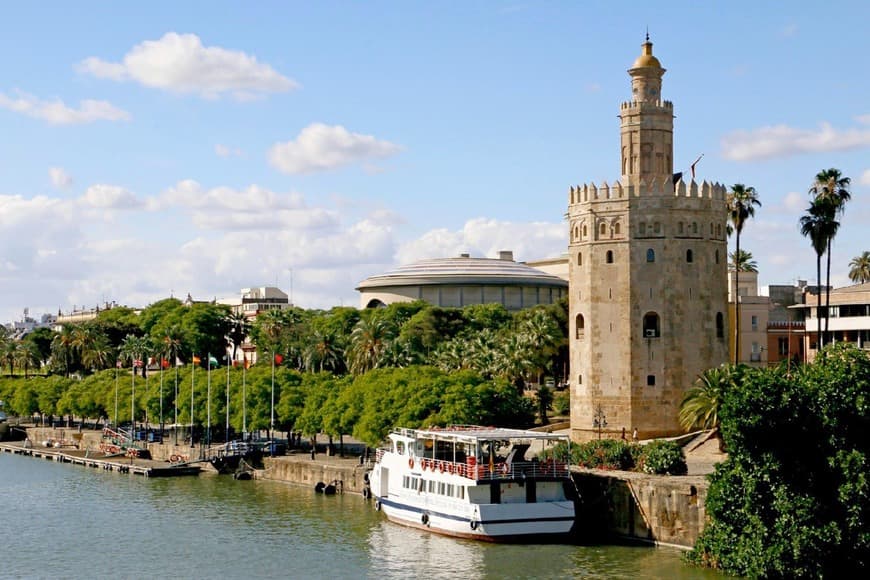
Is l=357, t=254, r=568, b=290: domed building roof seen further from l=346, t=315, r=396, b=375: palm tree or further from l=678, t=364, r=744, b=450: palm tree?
l=678, t=364, r=744, b=450: palm tree

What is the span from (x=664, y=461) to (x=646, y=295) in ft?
52.6

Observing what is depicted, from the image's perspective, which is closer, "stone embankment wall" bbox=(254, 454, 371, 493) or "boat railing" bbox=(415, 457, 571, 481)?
"boat railing" bbox=(415, 457, 571, 481)

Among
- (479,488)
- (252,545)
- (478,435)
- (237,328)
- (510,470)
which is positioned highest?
(237,328)

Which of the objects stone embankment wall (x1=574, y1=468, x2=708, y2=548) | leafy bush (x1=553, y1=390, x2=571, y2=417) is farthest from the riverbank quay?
stone embankment wall (x1=574, y1=468, x2=708, y2=548)

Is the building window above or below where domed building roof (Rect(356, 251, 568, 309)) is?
below

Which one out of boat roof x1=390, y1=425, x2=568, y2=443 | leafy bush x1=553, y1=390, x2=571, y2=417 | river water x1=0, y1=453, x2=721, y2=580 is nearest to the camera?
river water x1=0, y1=453, x2=721, y2=580

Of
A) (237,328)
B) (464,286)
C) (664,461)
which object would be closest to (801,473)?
(664,461)

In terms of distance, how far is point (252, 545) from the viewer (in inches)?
2082

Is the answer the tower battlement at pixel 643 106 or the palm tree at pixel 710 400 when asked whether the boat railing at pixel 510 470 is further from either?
the tower battlement at pixel 643 106

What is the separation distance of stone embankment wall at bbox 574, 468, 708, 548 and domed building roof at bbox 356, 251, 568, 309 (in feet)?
289

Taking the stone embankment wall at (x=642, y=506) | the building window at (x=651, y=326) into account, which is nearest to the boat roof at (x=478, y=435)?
the stone embankment wall at (x=642, y=506)

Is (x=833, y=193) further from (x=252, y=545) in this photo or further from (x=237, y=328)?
(x=237, y=328)

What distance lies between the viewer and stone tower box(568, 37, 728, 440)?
67312mm

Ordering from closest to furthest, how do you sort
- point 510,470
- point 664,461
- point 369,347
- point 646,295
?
1. point 510,470
2. point 664,461
3. point 646,295
4. point 369,347
